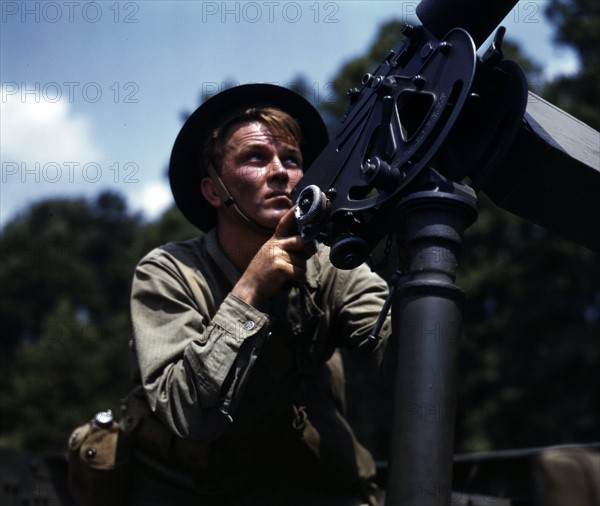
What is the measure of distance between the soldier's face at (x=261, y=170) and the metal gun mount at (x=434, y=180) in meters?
0.50

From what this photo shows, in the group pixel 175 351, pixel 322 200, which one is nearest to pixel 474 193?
pixel 322 200

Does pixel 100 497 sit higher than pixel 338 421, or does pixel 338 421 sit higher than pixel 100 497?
pixel 338 421

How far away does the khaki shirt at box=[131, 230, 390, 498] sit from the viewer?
11.8ft

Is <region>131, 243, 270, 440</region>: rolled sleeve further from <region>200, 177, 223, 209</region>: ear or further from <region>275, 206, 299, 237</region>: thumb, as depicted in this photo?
<region>200, 177, 223, 209</region>: ear

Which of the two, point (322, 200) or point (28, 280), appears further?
point (28, 280)

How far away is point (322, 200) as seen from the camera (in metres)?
3.36

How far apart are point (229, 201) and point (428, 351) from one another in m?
1.75

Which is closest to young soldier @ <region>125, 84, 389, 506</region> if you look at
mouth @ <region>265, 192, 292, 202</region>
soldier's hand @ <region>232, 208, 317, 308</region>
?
mouth @ <region>265, 192, 292, 202</region>

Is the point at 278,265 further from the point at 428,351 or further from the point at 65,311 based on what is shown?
the point at 65,311

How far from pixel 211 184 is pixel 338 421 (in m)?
1.18

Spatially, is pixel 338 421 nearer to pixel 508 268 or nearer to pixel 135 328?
pixel 135 328

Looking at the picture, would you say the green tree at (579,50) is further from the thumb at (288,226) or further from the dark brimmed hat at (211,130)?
the thumb at (288,226)

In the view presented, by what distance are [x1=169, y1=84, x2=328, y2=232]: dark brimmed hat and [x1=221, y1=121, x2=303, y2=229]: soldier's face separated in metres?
0.18

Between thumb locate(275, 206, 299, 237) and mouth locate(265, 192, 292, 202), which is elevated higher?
mouth locate(265, 192, 292, 202)
